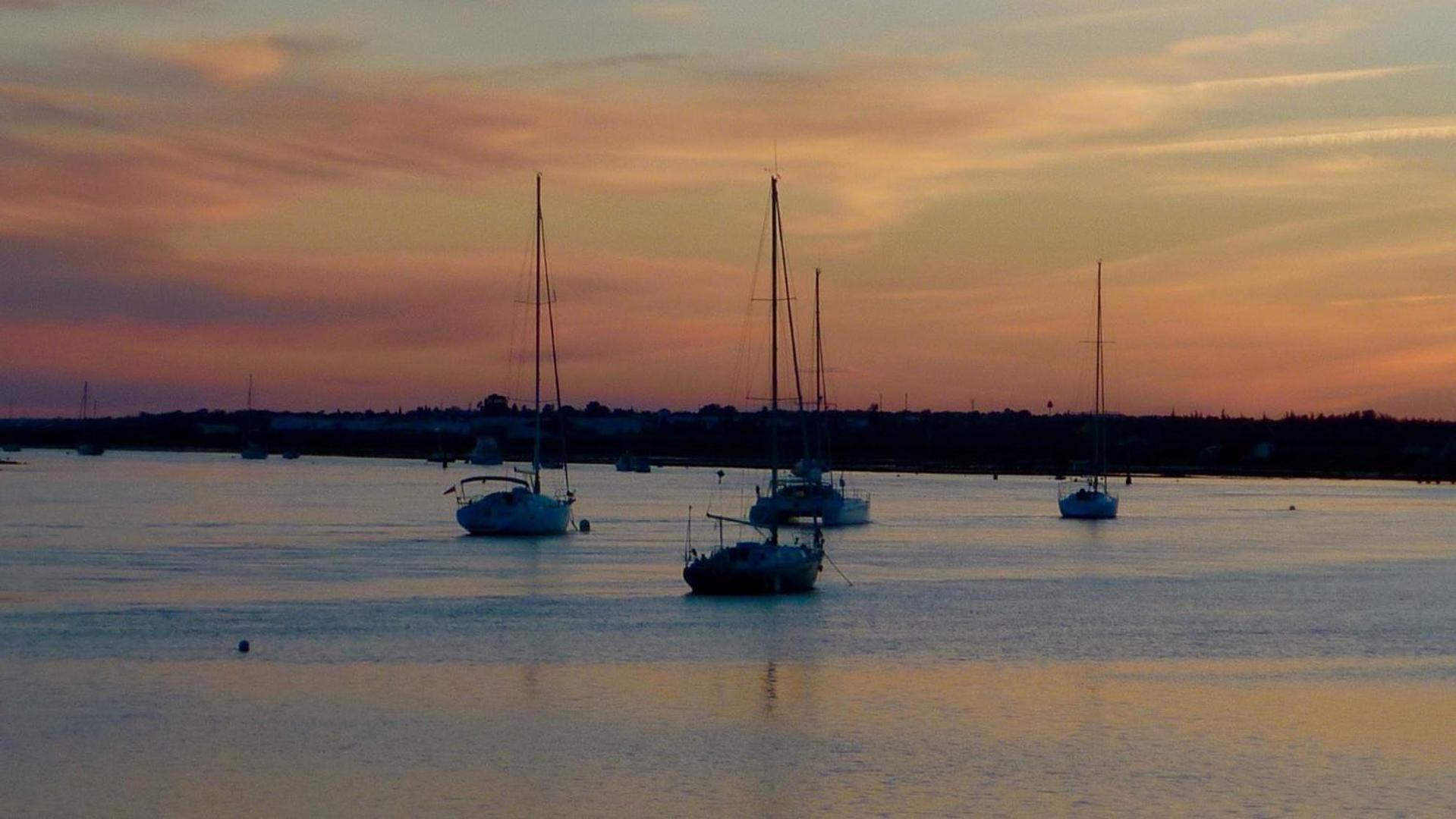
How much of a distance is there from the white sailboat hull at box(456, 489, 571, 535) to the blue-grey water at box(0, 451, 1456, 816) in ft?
4.98

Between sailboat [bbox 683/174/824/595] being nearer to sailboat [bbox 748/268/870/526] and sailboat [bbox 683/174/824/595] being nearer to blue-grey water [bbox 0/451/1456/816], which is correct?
blue-grey water [bbox 0/451/1456/816]

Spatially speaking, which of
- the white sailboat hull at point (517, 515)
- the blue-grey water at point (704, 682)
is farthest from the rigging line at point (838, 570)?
the white sailboat hull at point (517, 515)

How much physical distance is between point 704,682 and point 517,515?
146 feet

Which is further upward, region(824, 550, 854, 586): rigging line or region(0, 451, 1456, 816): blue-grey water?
region(824, 550, 854, 586): rigging line

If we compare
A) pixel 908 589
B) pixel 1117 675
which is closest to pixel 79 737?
pixel 1117 675

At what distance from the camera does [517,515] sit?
88.0 m

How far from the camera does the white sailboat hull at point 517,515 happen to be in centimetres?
8769

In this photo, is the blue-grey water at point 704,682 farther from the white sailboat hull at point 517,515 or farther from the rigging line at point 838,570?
the white sailboat hull at point 517,515

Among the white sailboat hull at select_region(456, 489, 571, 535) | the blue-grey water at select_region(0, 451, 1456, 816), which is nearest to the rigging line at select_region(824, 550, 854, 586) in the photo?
the blue-grey water at select_region(0, 451, 1456, 816)

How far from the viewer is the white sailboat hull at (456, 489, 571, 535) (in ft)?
288

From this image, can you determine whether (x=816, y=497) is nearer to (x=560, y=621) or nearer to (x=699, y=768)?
(x=560, y=621)

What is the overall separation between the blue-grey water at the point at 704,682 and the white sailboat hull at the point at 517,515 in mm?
1517

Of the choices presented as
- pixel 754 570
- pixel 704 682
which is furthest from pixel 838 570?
pixel 704 682

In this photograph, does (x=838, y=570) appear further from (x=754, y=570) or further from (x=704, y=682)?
(x=704, y=682)
